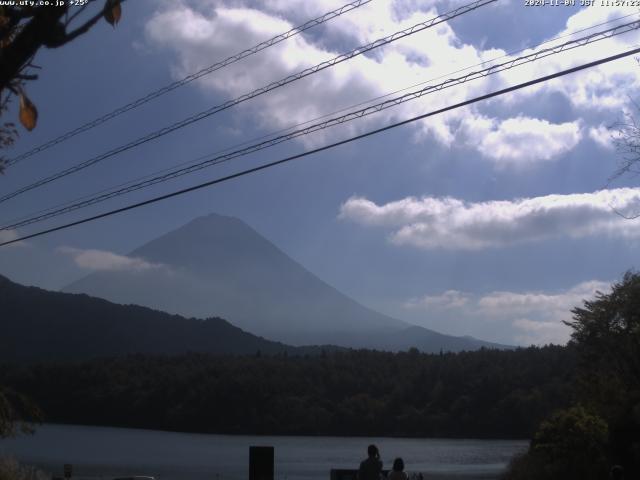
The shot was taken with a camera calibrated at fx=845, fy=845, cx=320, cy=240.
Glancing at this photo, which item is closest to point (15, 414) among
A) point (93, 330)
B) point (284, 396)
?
point (284, 396)

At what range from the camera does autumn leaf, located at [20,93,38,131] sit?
5.92 metres

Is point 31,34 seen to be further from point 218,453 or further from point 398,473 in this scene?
point 218,453

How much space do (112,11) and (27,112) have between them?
937 millimetres

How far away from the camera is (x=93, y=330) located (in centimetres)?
15125

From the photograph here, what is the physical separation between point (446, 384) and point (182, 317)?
3430 inches

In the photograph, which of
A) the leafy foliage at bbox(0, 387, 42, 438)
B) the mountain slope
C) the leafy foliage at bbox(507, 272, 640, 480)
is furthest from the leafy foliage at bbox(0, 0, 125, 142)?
the mountain slope

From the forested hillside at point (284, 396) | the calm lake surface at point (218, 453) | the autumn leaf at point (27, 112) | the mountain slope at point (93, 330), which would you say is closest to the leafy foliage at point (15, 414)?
the autumn leaf at point (27, 112)

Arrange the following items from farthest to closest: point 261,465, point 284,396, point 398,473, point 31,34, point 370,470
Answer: point 284,396 < point 261,465 < point 370,470 < point 398,473 < point 31,34

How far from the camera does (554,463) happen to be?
2344 centimetres

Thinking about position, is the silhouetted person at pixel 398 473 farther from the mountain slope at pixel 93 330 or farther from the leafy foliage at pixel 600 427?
the mountain slope at pixel 93 330

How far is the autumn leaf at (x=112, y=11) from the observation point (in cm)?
567

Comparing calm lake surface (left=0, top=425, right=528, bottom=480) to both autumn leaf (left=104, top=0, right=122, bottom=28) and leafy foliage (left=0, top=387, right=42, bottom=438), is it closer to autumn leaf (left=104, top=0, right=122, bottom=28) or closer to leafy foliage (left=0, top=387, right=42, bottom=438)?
leafy foliage (left=0, top=387, right=42, bottom=438)

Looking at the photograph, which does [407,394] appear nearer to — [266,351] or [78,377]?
[78,377]

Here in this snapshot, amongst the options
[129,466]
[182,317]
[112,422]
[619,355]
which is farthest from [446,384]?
[182,317]
